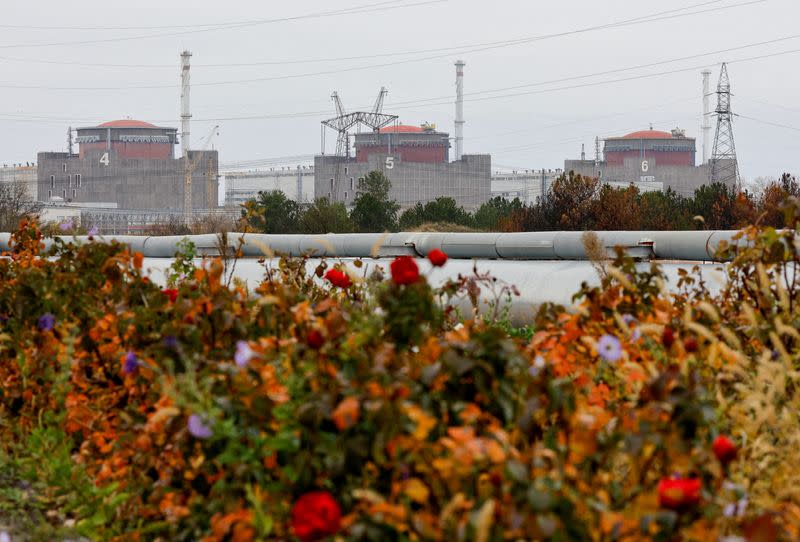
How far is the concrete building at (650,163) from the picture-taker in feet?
416

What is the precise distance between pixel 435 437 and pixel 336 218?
33.6m

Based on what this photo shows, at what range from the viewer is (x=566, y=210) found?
27.6 metres

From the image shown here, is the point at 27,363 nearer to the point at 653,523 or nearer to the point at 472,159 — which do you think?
the point at 653,523

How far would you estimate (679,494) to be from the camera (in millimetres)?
1947

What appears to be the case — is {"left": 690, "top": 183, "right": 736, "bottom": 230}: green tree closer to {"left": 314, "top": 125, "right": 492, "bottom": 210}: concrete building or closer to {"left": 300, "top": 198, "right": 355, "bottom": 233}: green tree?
{"left": 300, "top": 198, "right": 355, "bottom": 233}: green tree

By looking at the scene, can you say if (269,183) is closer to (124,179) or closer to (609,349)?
(124,179)

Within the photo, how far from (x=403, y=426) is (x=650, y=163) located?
135m

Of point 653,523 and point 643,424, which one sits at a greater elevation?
point 643,424

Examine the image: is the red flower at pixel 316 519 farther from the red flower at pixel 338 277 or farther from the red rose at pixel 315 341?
the red flower at pixel 338 277

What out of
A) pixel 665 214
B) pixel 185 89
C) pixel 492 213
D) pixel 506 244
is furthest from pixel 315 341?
pixel 185 89

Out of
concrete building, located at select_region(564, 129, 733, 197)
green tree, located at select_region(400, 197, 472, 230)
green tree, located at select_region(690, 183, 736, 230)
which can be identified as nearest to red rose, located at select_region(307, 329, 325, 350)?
green tree, located at select_region(690, 183, 736, 230)

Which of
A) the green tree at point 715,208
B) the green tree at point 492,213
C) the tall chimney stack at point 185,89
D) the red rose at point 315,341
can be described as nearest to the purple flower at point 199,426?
the red rose at point 315,341

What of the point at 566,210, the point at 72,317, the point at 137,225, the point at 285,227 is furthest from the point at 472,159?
the point at 72,317

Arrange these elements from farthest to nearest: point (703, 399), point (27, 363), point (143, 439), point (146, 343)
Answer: point (27, 363) → point (146, 343) → point (143, 439) → point (703, 399)
